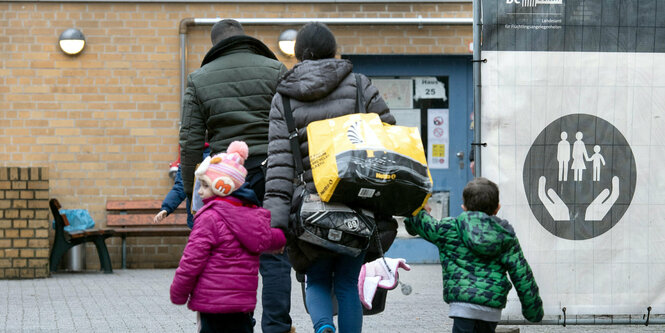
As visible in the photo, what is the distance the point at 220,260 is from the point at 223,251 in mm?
42

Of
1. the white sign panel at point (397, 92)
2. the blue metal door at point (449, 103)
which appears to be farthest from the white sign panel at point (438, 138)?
the white sign panel at point (397, 92)

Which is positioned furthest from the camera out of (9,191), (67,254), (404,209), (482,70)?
(67,254)

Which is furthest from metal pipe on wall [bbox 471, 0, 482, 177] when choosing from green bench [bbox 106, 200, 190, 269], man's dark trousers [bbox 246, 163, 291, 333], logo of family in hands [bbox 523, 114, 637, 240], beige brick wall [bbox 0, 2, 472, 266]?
green bench [bbox 106, 200, 190, 269]

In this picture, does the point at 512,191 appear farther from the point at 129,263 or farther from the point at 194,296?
the point at 129,263

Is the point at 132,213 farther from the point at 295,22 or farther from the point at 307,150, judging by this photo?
the point at 307,150

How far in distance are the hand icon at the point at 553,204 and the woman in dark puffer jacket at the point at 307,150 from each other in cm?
134

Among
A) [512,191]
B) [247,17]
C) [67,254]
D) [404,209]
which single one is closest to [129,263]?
[67,254]

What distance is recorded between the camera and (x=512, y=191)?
653cm

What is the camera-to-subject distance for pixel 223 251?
5.07 meters

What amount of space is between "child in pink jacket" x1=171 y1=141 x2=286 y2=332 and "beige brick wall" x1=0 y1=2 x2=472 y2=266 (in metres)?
7.72

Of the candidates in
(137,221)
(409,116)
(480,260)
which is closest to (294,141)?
(480,260)

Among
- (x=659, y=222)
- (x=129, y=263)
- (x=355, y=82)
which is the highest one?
(x=355, y=82)

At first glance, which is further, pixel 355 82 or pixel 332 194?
pixel 355 82

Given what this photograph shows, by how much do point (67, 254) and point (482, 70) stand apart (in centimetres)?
741
